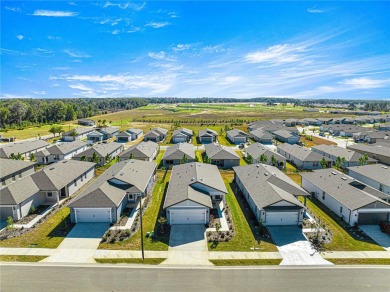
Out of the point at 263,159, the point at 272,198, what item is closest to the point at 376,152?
the point at 263,159

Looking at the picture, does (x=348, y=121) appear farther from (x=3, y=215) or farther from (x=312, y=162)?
(x=3, y=215)

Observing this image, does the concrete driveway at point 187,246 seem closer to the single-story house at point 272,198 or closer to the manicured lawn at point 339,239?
the single-story house at point 272,198

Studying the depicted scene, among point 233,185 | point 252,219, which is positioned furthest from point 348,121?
point 252,219

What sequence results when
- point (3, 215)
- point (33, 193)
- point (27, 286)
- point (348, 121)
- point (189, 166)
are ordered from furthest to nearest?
point (348, 121)
point (189, 166)
point (33, 193)
point (3, 215)
point (27, 286)

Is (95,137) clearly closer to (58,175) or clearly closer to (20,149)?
(20,149)

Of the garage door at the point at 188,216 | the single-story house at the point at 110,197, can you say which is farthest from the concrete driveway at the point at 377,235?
the single-story house at the point at 110,197

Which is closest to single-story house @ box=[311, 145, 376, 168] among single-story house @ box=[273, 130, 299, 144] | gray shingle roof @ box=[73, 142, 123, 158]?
single-story house @ box=[273, 130, 299, 144]
